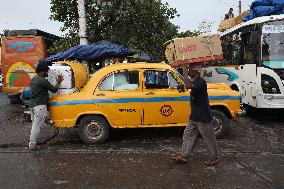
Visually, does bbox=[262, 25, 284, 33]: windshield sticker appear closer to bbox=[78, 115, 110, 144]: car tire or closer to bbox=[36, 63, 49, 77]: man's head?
bbox=[78, 115, 110, 144]: car tire

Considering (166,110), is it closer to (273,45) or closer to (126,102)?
(126,102)

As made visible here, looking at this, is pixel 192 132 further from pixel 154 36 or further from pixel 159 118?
pixel 154 36

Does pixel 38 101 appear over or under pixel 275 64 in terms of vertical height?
under

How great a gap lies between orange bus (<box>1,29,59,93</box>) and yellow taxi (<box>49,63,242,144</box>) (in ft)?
33.5

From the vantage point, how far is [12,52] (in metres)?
18.4

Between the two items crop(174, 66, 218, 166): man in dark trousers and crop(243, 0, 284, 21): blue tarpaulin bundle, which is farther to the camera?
crop(243, 0, 284, 21): blue tarpaulin bundle

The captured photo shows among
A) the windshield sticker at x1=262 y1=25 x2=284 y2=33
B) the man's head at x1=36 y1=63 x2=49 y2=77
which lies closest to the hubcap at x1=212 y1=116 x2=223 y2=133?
the windshield sticker at x1=262 y1=25 x2=284 y2=33

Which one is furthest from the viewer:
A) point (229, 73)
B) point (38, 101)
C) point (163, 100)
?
point (229, 73)

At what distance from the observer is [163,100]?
8727 millimetres

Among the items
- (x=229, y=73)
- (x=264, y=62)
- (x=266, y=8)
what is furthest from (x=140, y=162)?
(x=266, y=8)

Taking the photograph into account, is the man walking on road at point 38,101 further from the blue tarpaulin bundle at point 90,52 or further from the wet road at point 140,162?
the blue tarpaulin bundle at point 90,52

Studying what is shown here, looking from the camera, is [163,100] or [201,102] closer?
[201,102]

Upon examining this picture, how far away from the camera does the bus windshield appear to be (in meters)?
10.9

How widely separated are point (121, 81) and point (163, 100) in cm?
106
